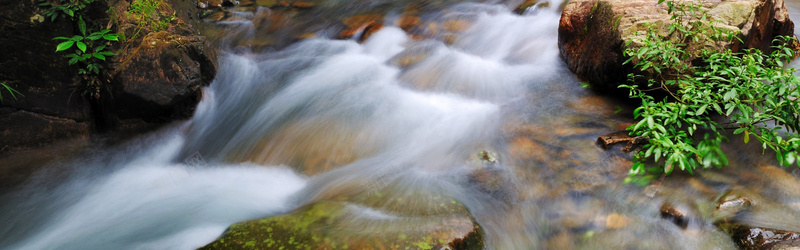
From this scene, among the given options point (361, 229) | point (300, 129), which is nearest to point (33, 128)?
point (300, 129)

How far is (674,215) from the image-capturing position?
3227 millimetres

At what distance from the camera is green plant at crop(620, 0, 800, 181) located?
3223 mm

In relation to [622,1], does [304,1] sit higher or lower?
higher

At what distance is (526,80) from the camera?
17.8 feet

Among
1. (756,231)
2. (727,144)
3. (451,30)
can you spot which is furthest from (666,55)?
(451,30)

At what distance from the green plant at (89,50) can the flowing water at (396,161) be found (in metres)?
0.85

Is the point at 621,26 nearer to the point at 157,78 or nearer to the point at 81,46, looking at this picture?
the point at 157,78

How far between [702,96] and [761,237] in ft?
3.97

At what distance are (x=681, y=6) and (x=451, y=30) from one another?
3.31 m

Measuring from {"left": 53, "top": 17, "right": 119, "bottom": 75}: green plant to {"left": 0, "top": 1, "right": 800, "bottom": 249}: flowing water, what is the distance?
849 mm

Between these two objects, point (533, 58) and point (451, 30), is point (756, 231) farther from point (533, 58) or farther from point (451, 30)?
point (451, 30)

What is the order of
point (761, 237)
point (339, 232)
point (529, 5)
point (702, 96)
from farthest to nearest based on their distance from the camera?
point (529, 5) → point (702, 96) → point (339, 232) → point (761, 237)

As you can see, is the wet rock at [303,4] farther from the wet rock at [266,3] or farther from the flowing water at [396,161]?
the flowing water at [396,161]

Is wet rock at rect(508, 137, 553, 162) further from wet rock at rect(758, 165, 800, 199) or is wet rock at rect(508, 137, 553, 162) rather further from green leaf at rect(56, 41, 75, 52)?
green leaf at rect(56, 41, 75, 52)
